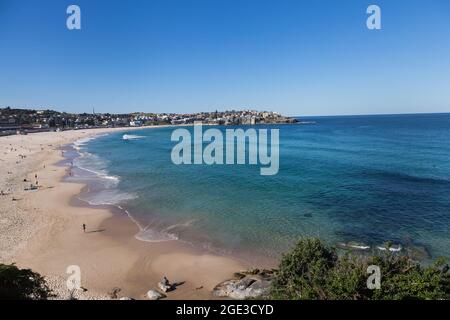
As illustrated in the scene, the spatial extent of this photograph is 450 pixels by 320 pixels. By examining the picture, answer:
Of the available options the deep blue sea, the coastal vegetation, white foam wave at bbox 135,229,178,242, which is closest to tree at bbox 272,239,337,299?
the coastal vegetation

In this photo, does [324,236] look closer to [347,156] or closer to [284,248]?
[284,248]

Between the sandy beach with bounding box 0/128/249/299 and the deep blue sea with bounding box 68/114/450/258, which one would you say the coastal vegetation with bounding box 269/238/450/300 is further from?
the deep blue sea with bounding box 68/114/450/258

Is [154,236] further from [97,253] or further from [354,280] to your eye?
[354,280]

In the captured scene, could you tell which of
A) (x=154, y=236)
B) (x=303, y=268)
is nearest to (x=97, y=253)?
(x=154, y=236)

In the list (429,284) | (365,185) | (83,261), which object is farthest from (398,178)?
(83,261)

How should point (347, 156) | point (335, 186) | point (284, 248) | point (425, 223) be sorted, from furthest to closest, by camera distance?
point (347, 156), point (335, 186), point (425, 223), point (284, 248)

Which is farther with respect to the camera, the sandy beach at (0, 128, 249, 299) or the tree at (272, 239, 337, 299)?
the sandy beach at (0, 128, 249, 299)
